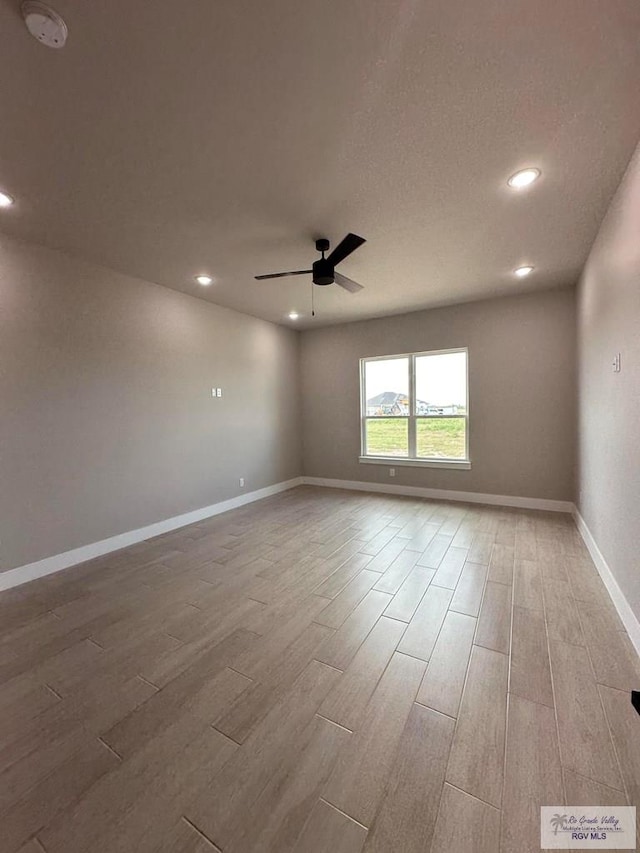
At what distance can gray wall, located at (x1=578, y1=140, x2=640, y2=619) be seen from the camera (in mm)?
1960

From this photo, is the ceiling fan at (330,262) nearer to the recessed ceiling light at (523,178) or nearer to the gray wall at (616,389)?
the recessed ceiling light at (523,178)

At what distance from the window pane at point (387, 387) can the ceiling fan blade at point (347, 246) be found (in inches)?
116

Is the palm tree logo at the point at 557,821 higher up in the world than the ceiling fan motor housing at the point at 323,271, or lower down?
lower down

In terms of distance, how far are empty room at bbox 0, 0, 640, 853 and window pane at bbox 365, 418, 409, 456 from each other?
1323 millimetres

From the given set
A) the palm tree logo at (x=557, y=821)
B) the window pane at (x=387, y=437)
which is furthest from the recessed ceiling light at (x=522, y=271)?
the palm tree logo at (x=557, y=821)

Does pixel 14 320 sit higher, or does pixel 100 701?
pixel 14 320

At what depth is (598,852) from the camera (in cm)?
102

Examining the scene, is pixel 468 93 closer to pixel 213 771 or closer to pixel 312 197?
pixel 312 197

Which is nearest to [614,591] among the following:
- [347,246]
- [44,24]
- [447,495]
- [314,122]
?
[447,495]

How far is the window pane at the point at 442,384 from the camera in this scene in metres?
4.95

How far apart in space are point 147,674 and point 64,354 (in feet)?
9.03

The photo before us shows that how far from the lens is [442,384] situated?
5094 millimetres

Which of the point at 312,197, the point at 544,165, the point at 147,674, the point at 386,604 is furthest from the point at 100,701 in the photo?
the point at 544,165

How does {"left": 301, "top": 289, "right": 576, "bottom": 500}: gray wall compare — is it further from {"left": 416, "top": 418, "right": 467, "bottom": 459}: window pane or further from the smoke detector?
the smoke detector
